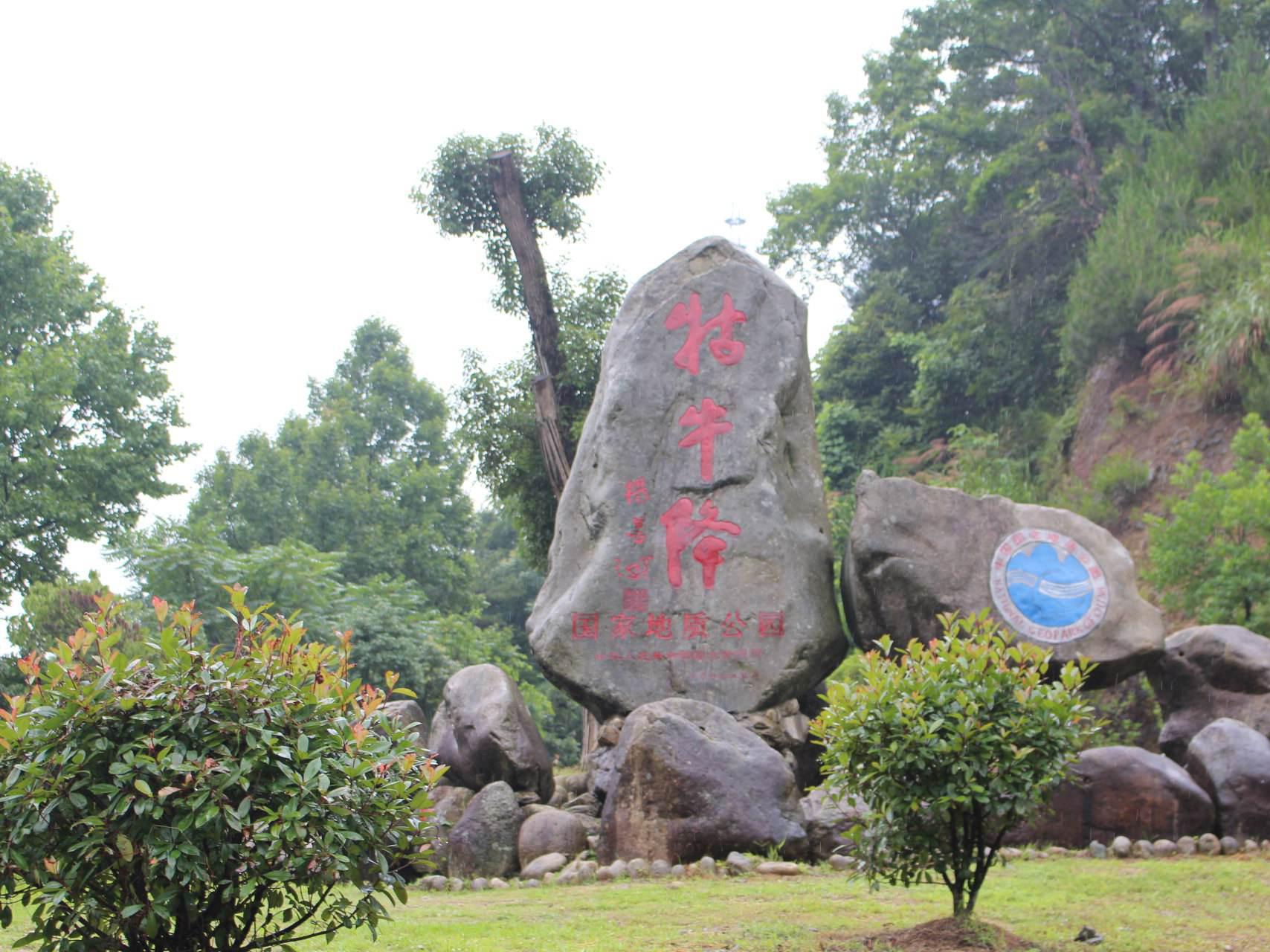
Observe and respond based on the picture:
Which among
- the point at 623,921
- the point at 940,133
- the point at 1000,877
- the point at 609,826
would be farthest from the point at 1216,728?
the point at 940,133

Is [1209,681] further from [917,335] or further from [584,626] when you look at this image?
[917,335]

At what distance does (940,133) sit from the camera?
72.0 ft

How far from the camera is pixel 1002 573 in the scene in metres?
9.34

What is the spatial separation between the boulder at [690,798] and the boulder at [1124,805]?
1.58 metres

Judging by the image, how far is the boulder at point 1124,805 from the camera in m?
7.88

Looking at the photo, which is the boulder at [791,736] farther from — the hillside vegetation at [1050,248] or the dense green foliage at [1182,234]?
the dense green foliage at [1182,234]

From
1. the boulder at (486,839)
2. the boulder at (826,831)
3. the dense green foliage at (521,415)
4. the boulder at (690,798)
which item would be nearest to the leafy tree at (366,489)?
the dense green foliage at (521,415)

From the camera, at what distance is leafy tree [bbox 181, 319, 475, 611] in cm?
2633

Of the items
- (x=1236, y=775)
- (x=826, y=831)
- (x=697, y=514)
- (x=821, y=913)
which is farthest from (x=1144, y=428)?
(x=821, y=913)

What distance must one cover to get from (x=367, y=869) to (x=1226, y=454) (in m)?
13.7

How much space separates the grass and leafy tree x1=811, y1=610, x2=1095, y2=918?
0.44 meters

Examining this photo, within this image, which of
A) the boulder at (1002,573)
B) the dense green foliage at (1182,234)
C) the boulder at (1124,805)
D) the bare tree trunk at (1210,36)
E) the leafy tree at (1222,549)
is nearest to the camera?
the boulder at (1124,805)

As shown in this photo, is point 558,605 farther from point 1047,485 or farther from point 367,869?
point 1047,485

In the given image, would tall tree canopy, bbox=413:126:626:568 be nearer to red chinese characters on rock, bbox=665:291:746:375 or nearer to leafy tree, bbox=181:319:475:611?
red chinese characters on rock, bbox=665:291:746:375
